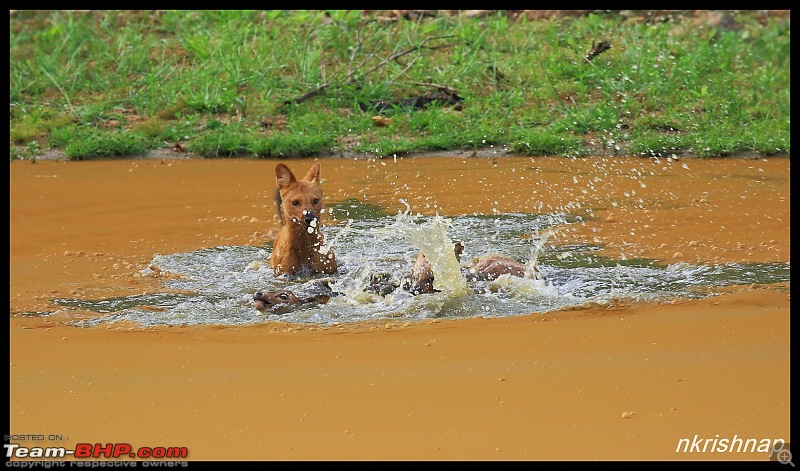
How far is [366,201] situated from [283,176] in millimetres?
2436

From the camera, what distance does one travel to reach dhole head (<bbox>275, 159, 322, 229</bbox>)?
7918 millimetres

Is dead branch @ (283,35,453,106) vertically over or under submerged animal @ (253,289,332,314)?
over

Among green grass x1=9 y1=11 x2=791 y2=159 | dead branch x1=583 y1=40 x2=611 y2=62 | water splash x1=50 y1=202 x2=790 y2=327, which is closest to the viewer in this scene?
water splash x1=50 y1=202 x2=790 y2=327

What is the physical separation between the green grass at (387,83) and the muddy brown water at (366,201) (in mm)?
438

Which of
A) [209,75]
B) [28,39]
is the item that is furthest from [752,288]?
[28,39]

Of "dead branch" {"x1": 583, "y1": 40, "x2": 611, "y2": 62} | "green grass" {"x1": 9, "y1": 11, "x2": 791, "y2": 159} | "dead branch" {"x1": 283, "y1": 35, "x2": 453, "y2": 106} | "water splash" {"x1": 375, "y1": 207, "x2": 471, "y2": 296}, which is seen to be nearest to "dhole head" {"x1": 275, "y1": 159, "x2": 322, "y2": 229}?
"water splash" {"x1": 375, "y1": 207, "x2": 471, "y2": 296}

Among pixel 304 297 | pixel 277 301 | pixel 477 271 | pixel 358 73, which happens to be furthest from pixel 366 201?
pixel 358 73

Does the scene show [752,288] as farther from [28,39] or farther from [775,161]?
[28,39]

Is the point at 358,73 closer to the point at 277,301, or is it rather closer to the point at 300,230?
the point at 300,230

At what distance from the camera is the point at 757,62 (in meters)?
14.5

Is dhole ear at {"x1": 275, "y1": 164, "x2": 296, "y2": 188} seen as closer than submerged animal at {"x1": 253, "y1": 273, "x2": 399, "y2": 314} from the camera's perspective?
No

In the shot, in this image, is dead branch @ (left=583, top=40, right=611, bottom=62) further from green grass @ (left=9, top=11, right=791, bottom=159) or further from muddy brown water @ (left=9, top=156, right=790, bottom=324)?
muddy brown water @ (left=9, top=156, right=790, bottom=324)

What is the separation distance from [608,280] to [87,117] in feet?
25.9

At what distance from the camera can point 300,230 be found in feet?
26.4
